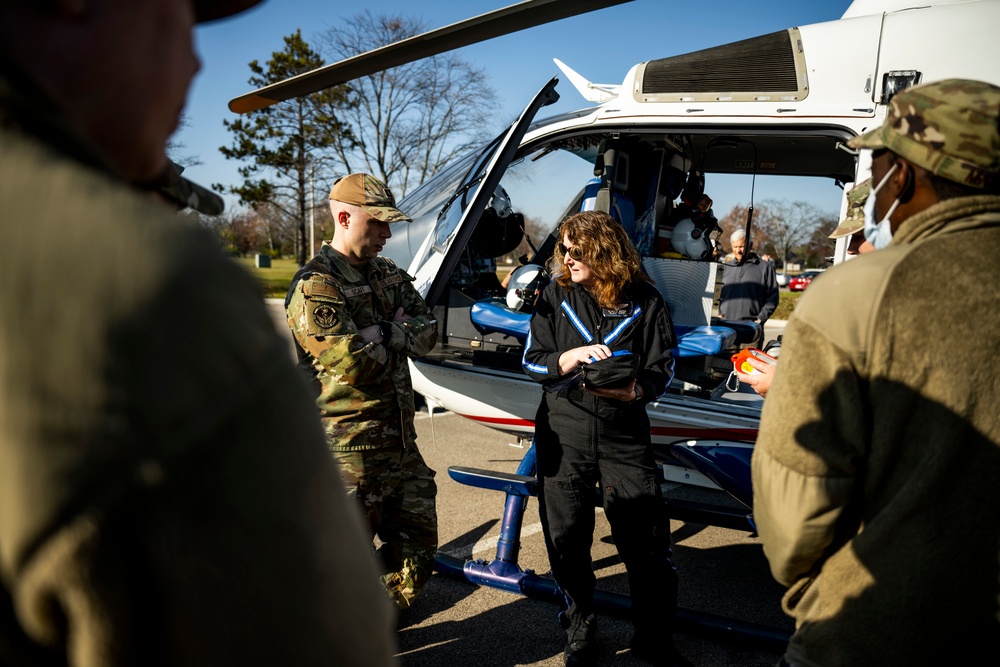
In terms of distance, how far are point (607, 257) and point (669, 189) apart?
2568 millimetres

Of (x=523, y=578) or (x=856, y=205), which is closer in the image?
(x=856, y=205)

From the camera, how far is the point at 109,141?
545 mm

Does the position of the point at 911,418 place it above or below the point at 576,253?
below

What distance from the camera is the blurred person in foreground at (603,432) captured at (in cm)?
265

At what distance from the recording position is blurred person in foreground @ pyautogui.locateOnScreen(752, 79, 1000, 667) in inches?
46.8

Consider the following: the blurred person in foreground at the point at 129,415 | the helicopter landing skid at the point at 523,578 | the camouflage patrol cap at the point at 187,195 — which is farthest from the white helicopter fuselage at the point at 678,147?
the blurred person in foreground at the point at 129,415

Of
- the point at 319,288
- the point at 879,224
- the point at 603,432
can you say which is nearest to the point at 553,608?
the point at 603,432

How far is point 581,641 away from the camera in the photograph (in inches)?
106

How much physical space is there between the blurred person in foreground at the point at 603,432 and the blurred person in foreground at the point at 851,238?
0.49 m

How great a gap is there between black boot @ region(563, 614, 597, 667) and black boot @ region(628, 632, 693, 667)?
202 mm

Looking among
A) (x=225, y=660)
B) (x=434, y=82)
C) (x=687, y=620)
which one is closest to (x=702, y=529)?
(x=687, y=620)

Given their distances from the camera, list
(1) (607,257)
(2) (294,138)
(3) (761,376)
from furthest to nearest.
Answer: (2) (294,138) < (1) (607,257) < (3) (761,376)

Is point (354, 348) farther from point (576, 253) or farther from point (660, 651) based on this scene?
point (660, 651)

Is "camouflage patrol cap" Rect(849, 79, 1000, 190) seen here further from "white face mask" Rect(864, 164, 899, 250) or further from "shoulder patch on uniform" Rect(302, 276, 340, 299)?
"shoulder patch on uniform" Rect(302, 276, 340, 299)
